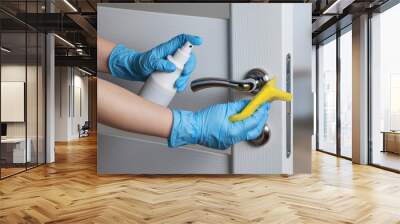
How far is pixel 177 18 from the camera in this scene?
15.7ft

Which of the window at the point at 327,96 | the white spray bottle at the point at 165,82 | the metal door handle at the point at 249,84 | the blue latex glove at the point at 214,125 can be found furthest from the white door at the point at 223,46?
the window at the point at 327,96

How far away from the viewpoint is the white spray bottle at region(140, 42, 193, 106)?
4.38 m

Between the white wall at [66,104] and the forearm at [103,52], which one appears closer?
the forearm at [103,52]

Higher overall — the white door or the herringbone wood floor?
the white door

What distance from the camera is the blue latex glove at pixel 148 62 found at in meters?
4.33

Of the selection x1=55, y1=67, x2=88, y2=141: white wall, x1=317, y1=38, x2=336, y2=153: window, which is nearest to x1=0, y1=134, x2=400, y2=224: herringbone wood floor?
x1=317, y1=38, x2=336, y2=153: window

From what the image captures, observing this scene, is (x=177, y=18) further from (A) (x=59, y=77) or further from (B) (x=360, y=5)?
(A) (x=59, y=77)

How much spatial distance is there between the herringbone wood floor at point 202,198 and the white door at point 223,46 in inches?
13.7

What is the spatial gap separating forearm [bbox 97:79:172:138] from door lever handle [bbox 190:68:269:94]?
1.61 feet

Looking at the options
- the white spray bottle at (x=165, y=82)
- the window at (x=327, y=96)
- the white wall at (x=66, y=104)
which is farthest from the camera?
the white wall at (x=66, y=104)

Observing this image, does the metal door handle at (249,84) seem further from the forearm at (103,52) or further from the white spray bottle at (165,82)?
the forearm at (103,52)

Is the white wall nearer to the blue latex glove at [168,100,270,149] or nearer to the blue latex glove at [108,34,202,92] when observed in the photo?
the blue latex glove at [108,34,202,92]

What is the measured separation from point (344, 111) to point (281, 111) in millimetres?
3168

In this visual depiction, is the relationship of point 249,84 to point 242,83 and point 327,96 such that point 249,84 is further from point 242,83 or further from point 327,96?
point 327,96
